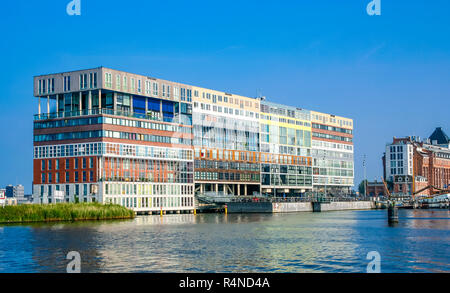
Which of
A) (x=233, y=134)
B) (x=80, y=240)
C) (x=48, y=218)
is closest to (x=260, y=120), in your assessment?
(x=233, y=134)

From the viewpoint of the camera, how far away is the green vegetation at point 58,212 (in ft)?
316

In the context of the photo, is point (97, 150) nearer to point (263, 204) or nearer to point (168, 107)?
point (168, 107)

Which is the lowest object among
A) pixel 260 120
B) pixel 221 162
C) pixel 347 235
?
pixel 347 235

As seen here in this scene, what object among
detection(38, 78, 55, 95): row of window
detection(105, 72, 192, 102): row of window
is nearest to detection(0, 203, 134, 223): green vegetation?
detection(105, 72, 192, 102): row of window

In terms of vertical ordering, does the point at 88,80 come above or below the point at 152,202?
above

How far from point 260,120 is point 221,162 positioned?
935 inches

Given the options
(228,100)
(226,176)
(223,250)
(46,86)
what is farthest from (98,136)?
(223,250)

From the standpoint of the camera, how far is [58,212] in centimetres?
10125

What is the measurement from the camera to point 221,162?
172 m

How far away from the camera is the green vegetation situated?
9619 cm

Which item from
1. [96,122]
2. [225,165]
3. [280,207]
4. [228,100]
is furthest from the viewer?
[228,100]

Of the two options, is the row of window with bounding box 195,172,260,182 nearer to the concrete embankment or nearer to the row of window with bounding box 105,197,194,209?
the row of window with bounding box 105,197,194,209

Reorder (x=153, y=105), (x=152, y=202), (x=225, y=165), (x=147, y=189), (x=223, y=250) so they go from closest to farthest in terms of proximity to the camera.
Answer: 1. (x=223, y=250)
2. (x=147, y=189)
3. (x=152, y=202)
4. (x=153, y=105)
5. (x=225, y=165)
